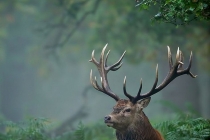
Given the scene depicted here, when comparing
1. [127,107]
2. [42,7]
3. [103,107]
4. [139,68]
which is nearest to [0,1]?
[42,7]

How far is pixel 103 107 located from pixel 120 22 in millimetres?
22100

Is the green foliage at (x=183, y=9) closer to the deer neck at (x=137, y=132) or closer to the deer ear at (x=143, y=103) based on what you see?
the deer ear at (x=143, y=103)

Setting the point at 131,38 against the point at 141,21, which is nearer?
the point at 141,21

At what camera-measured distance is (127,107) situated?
320 inches

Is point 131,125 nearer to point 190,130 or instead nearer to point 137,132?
point 137,132

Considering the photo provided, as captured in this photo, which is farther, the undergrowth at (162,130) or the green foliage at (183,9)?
the undergrowth at (162,130)

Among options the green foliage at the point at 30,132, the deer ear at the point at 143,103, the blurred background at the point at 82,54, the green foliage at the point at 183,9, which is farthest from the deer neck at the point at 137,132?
the blurred background at the point at 82,54

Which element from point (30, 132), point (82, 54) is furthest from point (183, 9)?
point (82, 54)

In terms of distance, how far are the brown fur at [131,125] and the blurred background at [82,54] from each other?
335cm

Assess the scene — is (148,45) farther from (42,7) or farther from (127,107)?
(127,107)

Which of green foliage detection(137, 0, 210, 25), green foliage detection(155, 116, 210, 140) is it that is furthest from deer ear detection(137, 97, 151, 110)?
green foliage detection(137, 0, 210, 25)

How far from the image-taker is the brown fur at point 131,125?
26.5 ft

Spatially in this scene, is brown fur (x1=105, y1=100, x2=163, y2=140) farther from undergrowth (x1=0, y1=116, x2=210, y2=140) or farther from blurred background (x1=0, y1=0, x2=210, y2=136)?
blurred background (x1=0, y1=0, x2=210, y2=136)

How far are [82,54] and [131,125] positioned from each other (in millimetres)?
28462
